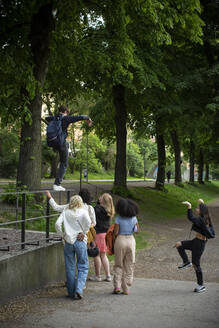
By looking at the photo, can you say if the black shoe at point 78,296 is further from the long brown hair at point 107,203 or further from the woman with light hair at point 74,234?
the long brown hair at point 107,203

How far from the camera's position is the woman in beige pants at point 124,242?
708cm

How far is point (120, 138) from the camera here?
869 inches

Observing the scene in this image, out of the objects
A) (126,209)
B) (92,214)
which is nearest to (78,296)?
(92,214)

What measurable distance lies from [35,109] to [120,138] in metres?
10.4

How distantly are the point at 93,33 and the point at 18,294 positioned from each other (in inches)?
480

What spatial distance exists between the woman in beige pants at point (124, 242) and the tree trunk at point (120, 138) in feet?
47.1

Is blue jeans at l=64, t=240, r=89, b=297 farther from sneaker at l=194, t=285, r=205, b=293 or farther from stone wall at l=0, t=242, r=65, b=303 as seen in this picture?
sneaker at l=194, t=285, r=205, b=293

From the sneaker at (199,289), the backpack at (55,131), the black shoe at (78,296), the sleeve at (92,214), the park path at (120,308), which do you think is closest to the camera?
the park path at (120,308)

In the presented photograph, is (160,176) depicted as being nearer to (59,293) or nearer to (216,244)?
(216,244)

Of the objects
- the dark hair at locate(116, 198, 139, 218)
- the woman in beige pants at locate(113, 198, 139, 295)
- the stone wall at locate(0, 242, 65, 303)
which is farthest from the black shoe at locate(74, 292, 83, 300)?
the dark hair at locate(116, 198, 139, 218)

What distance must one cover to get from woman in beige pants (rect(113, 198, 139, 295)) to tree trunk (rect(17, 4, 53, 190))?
5.28 metres

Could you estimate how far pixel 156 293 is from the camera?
288 inches

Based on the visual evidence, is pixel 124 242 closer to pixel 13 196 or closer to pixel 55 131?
pixel 55 131

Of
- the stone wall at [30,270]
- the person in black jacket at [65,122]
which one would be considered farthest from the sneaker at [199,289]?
the person in black jacket at [65,122]
